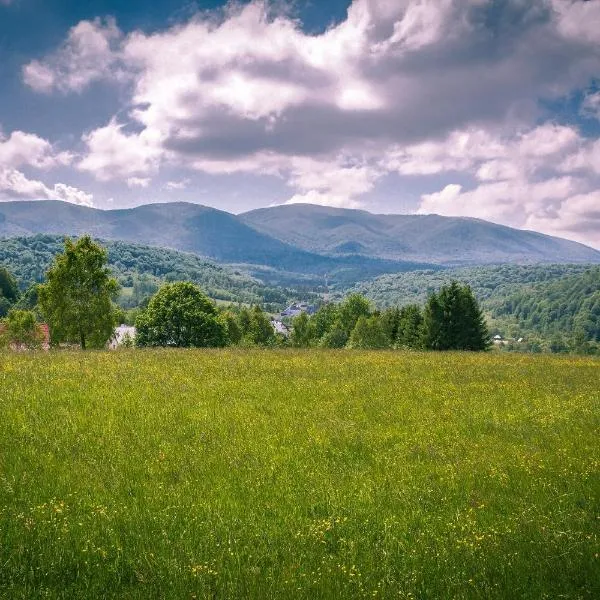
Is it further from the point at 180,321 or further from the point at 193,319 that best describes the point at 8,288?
the point at 193,319

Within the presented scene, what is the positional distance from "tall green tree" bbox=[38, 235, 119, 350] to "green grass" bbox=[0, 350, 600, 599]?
55.9 ft

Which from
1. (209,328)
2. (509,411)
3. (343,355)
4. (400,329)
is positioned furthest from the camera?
(400,329)

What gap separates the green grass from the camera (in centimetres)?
662

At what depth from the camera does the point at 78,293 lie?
3450cm


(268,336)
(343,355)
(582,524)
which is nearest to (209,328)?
(343,355)

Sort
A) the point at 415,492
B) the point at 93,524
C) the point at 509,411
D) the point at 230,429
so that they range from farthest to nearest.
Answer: the point at 509,411 < the point at 230,429 < the point at 415,492 < the point at 93,524

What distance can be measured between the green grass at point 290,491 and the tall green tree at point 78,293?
1704 cm

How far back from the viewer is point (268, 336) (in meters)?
118

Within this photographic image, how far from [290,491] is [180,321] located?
5866cm

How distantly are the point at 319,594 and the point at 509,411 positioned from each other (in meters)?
11.4

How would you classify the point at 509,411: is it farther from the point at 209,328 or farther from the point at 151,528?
the point at 209,328

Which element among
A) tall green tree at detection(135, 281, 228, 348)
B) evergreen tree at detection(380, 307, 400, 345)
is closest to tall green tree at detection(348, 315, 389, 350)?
evergreen tree at detection(380, 307, 400, 345)

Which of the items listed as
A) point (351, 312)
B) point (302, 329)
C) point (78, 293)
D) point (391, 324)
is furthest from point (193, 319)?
point (302, 329)

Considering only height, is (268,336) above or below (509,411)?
below
